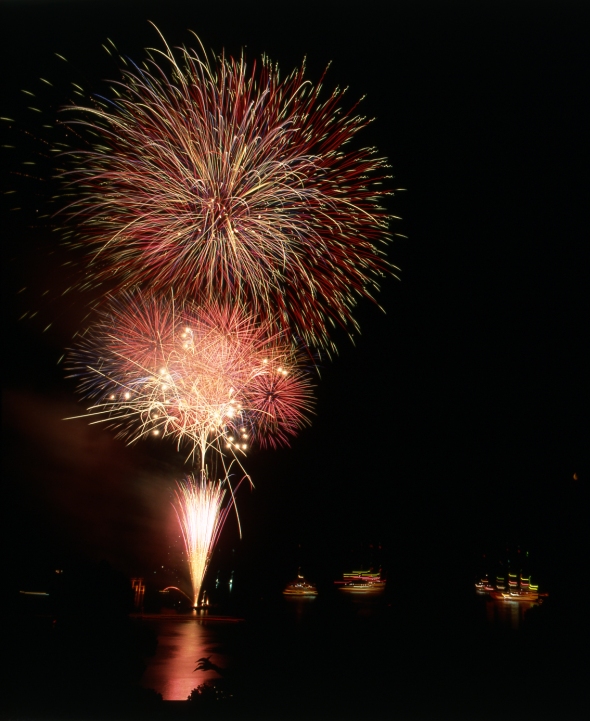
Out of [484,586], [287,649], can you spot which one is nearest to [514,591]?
[484,586]

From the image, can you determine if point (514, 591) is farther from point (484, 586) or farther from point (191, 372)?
point (191, 372)

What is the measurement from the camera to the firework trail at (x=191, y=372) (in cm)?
909

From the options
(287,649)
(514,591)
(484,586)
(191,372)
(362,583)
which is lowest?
(484,586)

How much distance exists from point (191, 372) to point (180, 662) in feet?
14.5

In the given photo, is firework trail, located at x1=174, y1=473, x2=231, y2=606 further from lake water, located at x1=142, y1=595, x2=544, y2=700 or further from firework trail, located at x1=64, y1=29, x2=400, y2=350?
firework trail, located at x1=64, y1=29, x2=400, y2=350

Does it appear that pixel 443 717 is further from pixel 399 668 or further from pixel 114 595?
pixel 114 595

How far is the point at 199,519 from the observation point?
1117 centimetres

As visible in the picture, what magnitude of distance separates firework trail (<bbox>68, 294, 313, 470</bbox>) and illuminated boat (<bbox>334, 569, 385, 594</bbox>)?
10777mm

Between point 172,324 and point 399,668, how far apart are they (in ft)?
18.8

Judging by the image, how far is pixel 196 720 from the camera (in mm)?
5703

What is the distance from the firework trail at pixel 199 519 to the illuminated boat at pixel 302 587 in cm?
447

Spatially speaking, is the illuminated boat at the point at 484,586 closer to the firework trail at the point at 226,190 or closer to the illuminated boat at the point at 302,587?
the illuminated boat at the point at 302,587

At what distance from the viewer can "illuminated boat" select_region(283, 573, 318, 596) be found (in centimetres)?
1539

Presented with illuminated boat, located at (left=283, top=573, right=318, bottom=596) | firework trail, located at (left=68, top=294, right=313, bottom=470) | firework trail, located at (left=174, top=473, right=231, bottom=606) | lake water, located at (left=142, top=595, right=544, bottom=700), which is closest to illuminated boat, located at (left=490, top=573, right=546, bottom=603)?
illuminated boat, located at (left=283, top=573, right=318, bottom=596)
